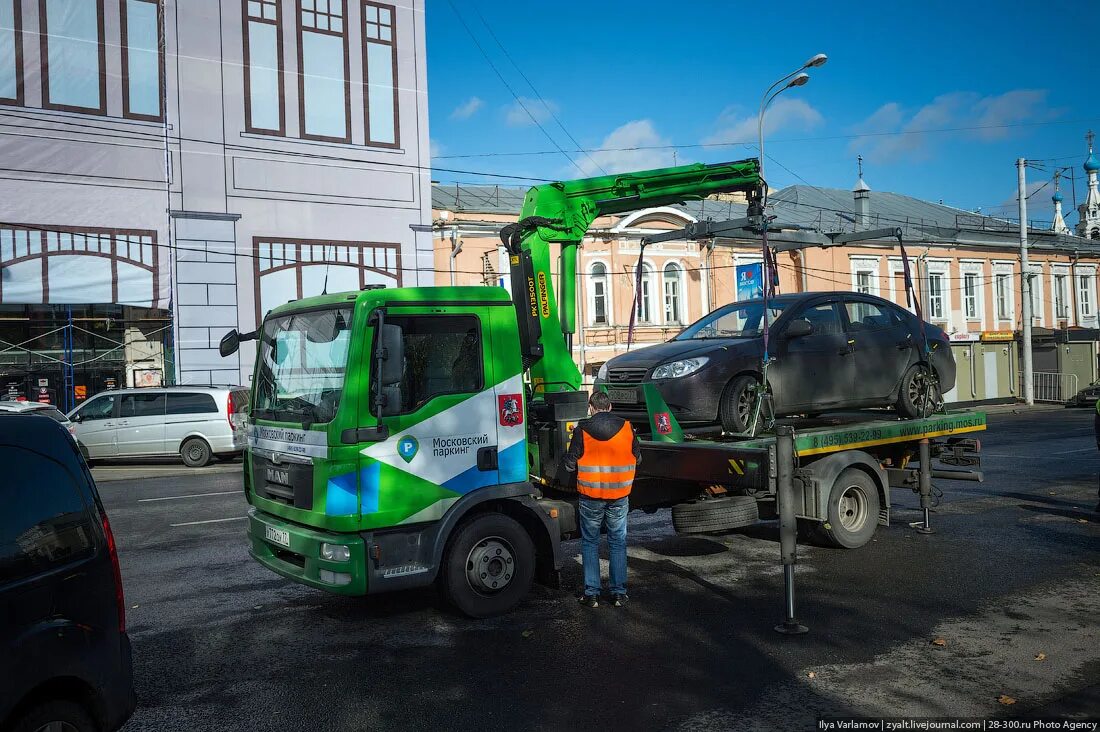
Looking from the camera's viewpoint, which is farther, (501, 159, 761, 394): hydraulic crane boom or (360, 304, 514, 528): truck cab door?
(501, 159, 761, 394): hydraulic crane boom

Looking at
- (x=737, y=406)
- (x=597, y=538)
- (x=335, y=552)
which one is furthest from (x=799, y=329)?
(x=335, y=552)

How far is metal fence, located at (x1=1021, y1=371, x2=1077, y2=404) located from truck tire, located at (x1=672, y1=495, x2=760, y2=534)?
108 ft

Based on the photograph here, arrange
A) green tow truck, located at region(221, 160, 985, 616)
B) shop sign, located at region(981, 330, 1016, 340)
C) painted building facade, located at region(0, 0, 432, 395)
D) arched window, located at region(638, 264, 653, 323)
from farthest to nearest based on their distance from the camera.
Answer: shop sign, located at region(981, 330, 1016, 340) < arched window, located at region(638, 264, 653, 323) < painted building facade, located at region(0, 0, 432, 395) < green tow truck, located at region(221, 160, 985, 616)

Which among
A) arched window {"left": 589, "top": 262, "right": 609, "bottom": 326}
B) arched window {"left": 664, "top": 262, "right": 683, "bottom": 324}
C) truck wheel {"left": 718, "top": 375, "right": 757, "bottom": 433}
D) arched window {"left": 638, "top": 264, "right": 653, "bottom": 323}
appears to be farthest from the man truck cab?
arched window {"left": 664, "top": 262, "right": 683, "bottom": 324}

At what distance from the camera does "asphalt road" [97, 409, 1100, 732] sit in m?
4.59

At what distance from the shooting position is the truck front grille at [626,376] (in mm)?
8133

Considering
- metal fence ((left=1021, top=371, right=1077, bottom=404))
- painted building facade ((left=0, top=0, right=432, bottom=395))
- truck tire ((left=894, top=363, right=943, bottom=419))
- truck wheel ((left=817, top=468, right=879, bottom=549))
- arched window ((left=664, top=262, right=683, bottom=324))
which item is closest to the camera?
truck wheel ((left=817, top=468, right=879, bottom=549))

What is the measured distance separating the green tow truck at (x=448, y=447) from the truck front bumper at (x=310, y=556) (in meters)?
0.01

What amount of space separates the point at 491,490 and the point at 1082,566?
543cm

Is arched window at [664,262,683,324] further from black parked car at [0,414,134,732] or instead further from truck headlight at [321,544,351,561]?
black parked car at [0,414,134,732]

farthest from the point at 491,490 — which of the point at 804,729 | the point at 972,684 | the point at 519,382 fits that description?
the point at 972,684

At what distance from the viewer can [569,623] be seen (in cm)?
617

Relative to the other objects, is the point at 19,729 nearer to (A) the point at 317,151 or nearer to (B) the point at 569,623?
(B) the point at 569,623

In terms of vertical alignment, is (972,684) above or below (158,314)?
below
